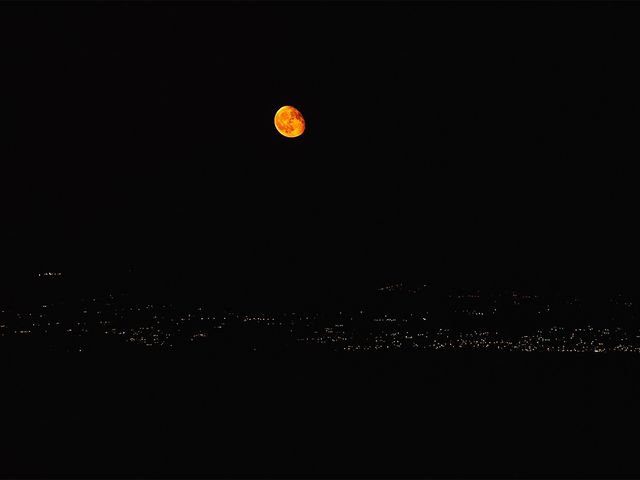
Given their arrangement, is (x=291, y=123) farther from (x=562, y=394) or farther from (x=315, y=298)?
(x=562, y=394)

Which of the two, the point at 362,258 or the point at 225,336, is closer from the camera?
the point at 225,336

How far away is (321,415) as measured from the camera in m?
1.85

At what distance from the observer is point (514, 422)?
1.80m

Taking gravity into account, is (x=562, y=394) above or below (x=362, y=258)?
below

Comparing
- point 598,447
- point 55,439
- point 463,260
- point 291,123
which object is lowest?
point 598,447

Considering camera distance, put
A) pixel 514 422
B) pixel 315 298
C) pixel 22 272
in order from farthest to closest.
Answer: pixel 22 272 → pixel 315 298 → pixel 514 422

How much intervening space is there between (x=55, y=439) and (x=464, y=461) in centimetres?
111

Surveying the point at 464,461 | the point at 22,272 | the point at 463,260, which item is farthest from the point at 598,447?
the point at 22,272

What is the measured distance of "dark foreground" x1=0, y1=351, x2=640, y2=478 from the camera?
166 cm

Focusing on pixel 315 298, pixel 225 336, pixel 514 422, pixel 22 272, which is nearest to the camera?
pixel 514 422

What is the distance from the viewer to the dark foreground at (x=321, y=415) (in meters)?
1.66

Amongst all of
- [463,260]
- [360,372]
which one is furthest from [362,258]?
[360,372]

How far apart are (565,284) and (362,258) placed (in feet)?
3.80

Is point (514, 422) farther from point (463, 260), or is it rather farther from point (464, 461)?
point (463, 260)
